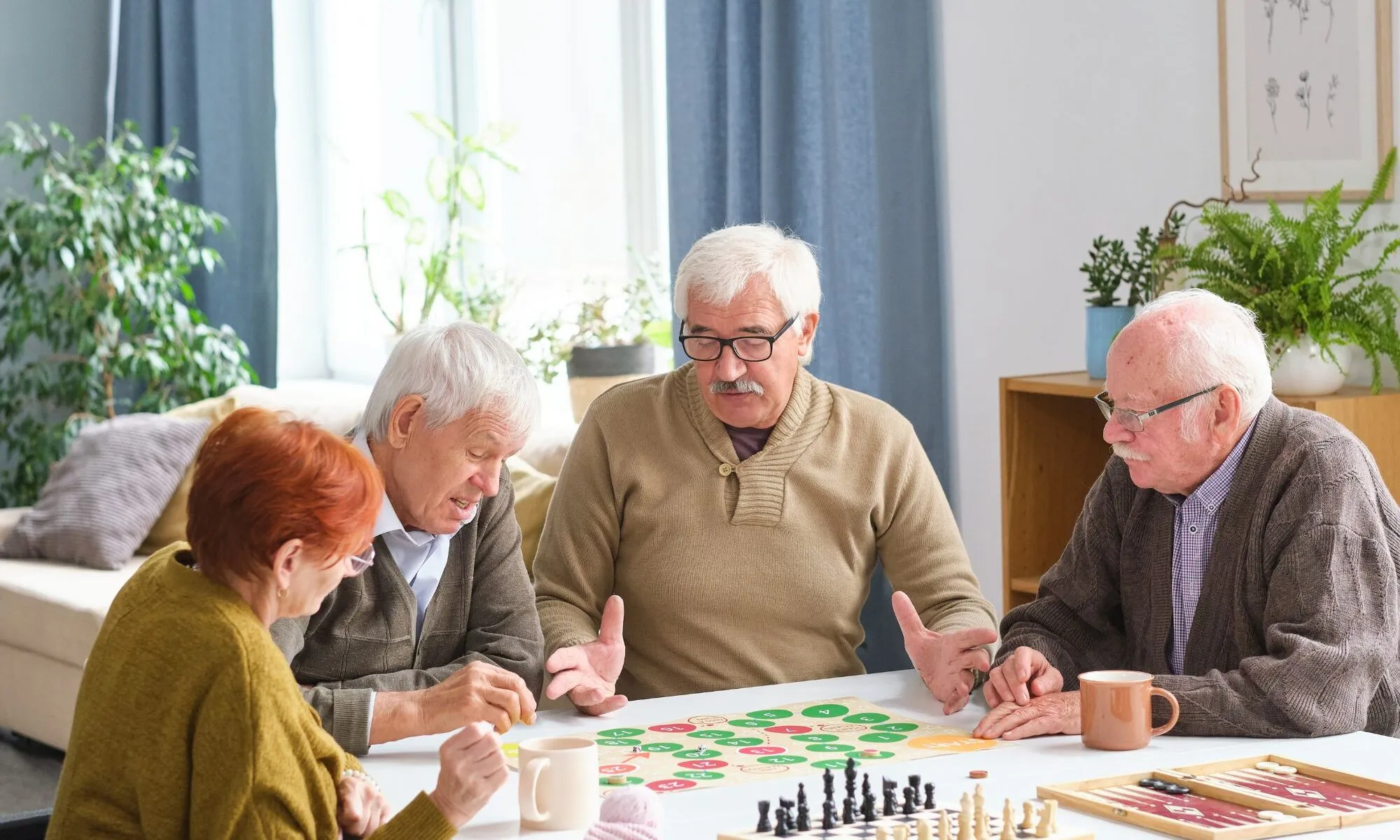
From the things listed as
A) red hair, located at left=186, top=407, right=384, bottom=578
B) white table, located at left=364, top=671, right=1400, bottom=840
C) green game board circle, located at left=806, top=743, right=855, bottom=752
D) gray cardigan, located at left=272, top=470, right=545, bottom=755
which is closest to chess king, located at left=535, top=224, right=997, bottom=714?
gray cardigan, located at left=272, top=470, right=545, bottom=755

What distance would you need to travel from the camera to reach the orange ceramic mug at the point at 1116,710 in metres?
1.75

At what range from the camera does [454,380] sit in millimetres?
1986

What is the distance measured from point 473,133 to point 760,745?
400 cm

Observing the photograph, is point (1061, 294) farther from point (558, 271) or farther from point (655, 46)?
point (558, 271)

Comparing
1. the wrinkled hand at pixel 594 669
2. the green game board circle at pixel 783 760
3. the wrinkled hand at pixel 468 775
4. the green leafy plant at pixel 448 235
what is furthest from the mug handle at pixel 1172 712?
the green leafy plant at pixel 448 235

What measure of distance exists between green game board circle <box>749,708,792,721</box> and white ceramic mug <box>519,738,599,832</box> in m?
0.46

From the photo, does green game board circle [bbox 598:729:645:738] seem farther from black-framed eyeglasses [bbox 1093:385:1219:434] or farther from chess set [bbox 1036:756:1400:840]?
black-framed eyeglasses [bbox 1093:385:1219:434]

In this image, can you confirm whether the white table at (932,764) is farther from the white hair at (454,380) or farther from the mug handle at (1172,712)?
the white hair at (454,380)

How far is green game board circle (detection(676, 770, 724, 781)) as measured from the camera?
167cm

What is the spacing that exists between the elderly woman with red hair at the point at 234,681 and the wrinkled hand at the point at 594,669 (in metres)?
0.56

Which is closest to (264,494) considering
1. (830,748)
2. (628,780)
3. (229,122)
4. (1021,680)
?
(628,780)

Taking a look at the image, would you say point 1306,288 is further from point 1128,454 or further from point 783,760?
point 783,760

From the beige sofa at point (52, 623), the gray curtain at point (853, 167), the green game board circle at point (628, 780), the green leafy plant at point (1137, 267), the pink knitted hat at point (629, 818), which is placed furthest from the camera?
the beige sofa at point (52, 623)

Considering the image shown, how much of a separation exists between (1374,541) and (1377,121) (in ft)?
4.44
